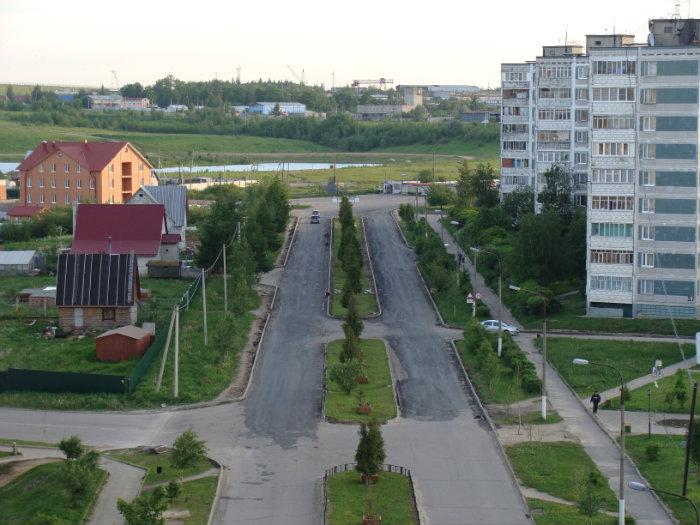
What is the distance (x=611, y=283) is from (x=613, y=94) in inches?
330

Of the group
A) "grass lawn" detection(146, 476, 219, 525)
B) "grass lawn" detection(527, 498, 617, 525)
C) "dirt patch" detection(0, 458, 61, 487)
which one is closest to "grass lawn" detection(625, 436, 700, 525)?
"grass lawn" detection(527, 498, 617, 525)

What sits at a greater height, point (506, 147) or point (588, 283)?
point (506, 147)

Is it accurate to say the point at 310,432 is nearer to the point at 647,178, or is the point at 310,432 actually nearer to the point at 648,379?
the point at 648,379

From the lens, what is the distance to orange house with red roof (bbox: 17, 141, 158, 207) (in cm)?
9444

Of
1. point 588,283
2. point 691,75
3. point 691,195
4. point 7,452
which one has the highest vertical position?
point 691,75

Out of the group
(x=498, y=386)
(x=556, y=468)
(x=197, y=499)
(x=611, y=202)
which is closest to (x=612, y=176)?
(x=611, y=202)

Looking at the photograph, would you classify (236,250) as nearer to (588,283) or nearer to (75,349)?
(75,349)

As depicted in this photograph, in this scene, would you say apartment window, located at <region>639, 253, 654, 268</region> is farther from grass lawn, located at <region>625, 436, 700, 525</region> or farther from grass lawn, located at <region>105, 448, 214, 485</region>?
grass lawn, located at <region>105, 448, 214, 485</region>

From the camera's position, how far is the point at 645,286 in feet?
175

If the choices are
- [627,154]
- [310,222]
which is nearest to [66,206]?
[310,222]

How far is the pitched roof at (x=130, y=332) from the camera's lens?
46550 millimetres

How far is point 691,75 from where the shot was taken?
168ft

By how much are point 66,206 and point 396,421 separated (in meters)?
59.0

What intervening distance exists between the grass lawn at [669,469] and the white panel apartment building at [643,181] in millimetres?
17802
